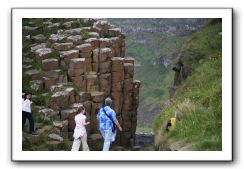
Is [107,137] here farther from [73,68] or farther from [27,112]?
[73,68]

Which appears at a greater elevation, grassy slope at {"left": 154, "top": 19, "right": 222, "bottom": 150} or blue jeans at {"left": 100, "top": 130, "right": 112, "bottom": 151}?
grassy slope at {"left": 154, "top": 19, "right": 222, "bottom": 150}

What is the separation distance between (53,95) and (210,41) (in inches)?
118

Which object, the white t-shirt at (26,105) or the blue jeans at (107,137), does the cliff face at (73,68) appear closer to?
the blue jeans at (107,137)

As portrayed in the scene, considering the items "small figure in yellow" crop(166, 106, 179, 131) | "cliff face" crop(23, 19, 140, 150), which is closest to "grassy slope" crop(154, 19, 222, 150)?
"small figure in yellow" crop(166, 106, 179, 131)

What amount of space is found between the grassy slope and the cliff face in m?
1.03

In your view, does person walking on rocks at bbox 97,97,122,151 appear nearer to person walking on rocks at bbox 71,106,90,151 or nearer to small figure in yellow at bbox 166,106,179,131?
person walking on rocks at bbox 71,106,90,151

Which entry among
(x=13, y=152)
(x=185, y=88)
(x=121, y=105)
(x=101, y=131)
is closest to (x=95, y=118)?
(x=101, y=131)

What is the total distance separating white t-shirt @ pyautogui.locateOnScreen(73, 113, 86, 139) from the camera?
44.6 ft

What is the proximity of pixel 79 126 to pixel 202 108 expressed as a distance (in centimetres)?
197

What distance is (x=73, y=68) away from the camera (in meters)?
15.5

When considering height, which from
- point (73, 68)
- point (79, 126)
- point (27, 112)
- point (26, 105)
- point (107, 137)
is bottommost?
point (107, 137)

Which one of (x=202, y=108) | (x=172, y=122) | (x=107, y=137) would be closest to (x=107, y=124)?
(x=107, y=137)

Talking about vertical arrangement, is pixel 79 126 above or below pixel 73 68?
below

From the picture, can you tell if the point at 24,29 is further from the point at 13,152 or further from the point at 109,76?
the point at 109,76
